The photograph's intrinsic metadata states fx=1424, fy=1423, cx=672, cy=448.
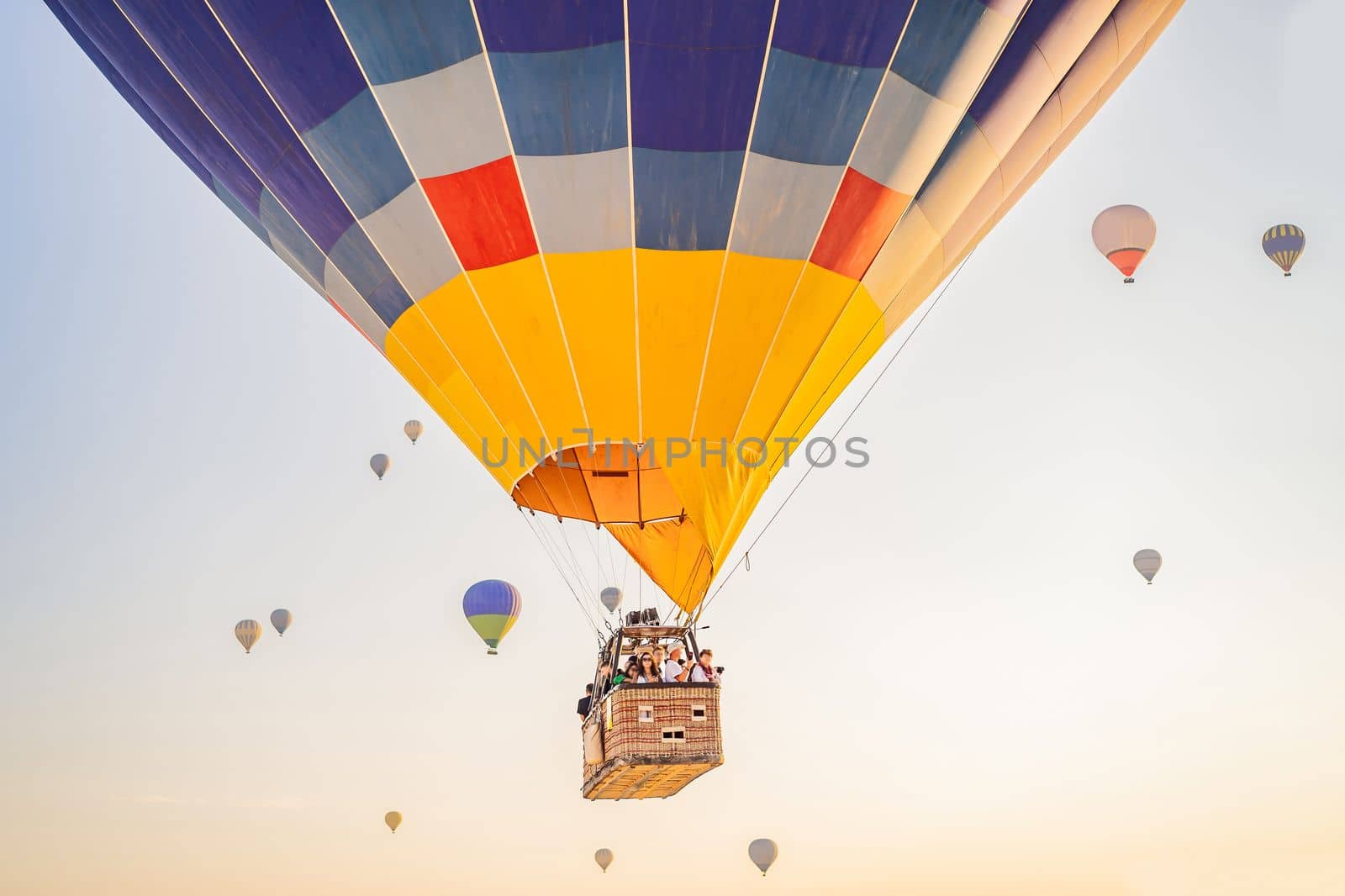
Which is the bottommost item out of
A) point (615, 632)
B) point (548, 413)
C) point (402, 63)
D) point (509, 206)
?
point (615, 632)

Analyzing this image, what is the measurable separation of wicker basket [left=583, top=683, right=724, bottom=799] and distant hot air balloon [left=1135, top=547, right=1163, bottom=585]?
9581mm

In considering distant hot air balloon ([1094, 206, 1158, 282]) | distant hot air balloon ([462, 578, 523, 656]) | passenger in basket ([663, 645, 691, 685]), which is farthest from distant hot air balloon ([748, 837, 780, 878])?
passenger in basket ([663, 645, 691, 685])

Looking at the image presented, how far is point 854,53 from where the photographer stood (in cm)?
670

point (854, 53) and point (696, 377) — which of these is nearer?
point (854, 53)

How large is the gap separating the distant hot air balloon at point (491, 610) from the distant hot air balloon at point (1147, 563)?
6645 millimetres

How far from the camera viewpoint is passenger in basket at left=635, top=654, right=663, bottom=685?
7391 mm

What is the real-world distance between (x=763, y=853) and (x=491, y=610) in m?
4.61

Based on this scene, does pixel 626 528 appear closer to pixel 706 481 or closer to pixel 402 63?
pixel 706 481

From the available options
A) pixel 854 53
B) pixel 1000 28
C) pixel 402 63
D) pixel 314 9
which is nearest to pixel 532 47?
pixel 402 63

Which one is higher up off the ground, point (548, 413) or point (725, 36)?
point (725, 36)

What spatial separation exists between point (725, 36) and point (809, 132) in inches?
25.3

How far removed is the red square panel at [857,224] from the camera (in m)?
7.10

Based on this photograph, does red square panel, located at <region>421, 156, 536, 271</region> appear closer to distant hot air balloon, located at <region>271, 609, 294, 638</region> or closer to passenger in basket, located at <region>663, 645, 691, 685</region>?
passenger in basket, located at <region>663, 645, 691, 685</region>

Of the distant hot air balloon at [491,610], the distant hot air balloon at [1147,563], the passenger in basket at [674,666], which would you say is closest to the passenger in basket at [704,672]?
the passenger in basket at [674,666]
